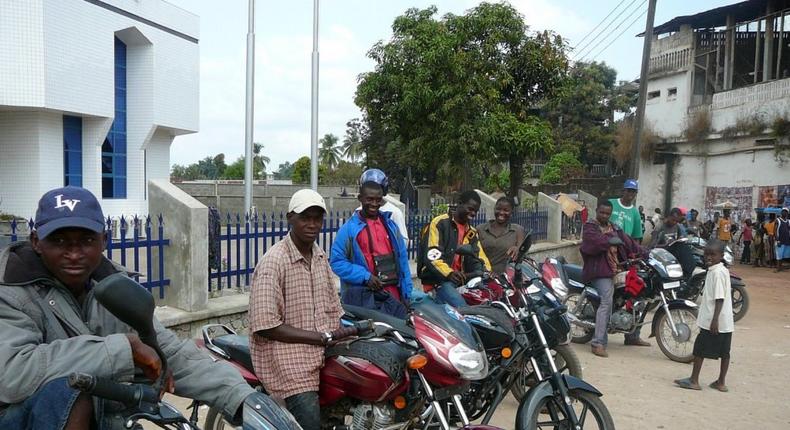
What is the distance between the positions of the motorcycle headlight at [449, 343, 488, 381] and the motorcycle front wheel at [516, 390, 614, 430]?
68 centimetres

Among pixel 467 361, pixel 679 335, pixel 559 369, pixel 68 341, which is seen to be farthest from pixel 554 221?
pixel 68 341

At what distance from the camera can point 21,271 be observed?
1.61 metres

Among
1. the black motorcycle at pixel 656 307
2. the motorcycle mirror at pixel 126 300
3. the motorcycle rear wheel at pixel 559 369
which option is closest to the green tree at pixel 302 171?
the black motorcycle at pixel 656 307

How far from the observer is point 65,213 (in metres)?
1.62

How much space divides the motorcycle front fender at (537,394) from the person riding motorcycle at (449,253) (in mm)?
1513

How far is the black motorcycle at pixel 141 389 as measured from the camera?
1.35 meters

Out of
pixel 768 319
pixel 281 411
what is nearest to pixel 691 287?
pixel 768 319

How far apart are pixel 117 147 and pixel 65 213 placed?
704 inches

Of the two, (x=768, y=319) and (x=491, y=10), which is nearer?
(x=768, y=319)

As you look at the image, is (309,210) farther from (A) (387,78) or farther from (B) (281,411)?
(A) (387,78)

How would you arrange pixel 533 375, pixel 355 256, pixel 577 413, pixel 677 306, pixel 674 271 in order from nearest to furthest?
1. pixel 577 413
2. pixel 533 375
3. pixel 355 256
4. pixel 677 306
5. pixel 674 271

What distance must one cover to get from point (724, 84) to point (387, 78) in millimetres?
12697

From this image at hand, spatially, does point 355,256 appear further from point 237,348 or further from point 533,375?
point 533,375

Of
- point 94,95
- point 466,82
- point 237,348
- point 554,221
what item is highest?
point 466,82
